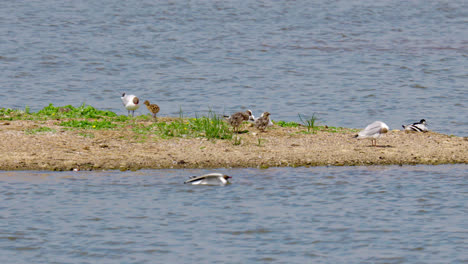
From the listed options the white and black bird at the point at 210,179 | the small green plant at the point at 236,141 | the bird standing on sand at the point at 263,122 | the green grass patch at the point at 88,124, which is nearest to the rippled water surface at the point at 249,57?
the bird standing on sand at the point at 263,122

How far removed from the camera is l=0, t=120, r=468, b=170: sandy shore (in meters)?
15.9

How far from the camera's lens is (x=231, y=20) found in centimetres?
4141

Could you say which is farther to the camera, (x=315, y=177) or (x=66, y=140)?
(x=66, y=140)

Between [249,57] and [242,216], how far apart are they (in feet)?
63.6

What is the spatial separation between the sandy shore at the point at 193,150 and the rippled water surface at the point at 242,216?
15.0 inches

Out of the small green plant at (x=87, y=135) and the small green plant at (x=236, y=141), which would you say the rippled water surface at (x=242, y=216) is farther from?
the small green plant at (x=87, y=135)

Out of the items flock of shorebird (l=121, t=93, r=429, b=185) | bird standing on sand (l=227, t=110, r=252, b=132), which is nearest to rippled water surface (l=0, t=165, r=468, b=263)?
flock of shorebird (l=121, t=93, r=429, b=185)

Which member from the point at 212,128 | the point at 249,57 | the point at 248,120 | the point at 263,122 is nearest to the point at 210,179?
the point at 212,128

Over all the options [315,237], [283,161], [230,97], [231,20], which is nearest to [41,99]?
[230,97]

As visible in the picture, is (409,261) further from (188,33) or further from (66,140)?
(188,33)

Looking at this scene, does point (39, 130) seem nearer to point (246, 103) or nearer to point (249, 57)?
point (246, 103)

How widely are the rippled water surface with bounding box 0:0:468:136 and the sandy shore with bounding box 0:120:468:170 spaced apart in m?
3.34

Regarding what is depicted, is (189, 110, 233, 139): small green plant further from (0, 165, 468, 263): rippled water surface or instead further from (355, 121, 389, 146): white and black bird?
(355, 121, 389, 146): white and black bird

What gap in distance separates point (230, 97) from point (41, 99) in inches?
207
